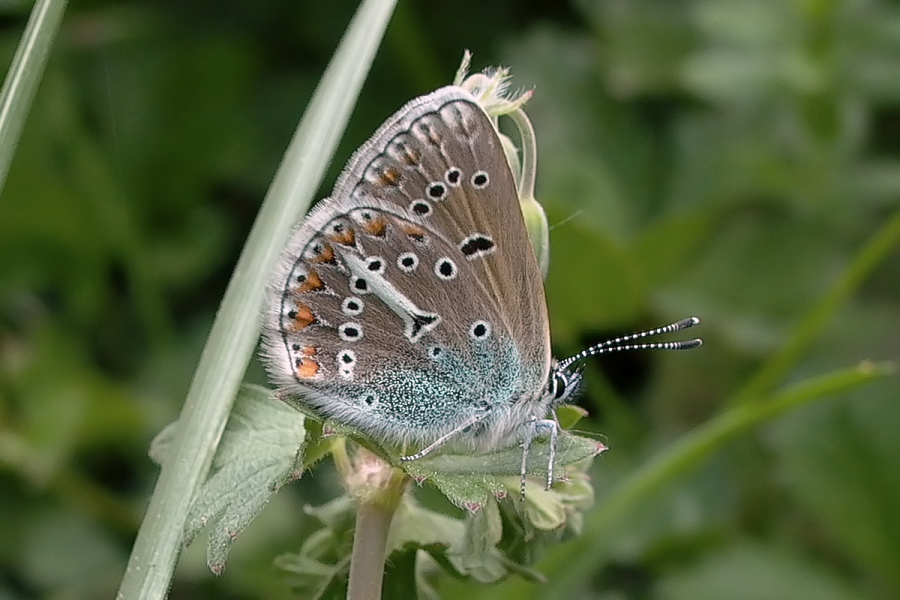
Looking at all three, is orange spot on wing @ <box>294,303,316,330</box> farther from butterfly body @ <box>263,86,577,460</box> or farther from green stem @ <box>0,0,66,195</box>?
green stem @ <box>0,0,66,195</box>

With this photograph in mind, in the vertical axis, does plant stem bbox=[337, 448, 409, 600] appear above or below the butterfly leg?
below

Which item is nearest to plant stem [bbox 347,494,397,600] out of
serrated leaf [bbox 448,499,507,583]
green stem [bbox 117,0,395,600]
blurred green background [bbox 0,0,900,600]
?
serrated leaf [bbox 448,499,507,583]

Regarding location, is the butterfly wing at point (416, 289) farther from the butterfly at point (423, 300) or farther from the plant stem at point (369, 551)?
the plant stem at point (369, 551)

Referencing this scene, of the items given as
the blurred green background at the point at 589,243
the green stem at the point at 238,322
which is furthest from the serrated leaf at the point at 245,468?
the blurred green background at the point at 589,243

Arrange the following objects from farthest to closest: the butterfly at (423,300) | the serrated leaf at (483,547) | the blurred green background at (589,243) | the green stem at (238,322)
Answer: the blurred green background at (589,243)
the butterfly at (423,300)
the serrated leaf at (483,547)
the green stem at (238,322)

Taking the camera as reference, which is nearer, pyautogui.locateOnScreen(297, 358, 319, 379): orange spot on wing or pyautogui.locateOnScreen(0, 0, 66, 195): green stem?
pyautogui.locateOnScreen(0, 0, 66, 195): green stem

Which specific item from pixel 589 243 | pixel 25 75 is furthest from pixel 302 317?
pixel 589 243

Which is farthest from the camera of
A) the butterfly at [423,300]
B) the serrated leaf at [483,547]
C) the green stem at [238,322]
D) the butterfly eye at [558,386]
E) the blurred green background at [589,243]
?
the blurred green background at [589,243]
